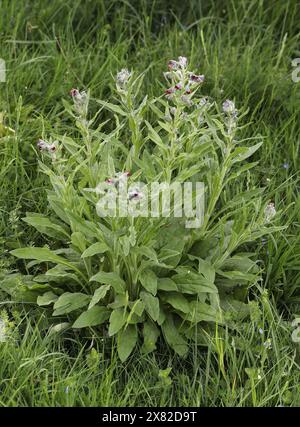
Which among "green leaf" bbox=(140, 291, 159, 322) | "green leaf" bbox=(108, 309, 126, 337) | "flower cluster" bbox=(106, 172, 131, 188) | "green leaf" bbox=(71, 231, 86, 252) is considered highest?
"flower cluster" bbox=(106, 172, 131, 188)

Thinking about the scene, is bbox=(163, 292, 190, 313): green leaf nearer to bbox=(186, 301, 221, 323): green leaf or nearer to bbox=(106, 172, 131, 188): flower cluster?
bbox=(186, 301, 221, 323): green leaf

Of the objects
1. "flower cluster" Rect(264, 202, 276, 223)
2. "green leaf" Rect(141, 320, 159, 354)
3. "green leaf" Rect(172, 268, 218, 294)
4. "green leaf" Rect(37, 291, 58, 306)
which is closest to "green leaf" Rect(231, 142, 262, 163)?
"flower cluster" Rect(264, 202, 276, 223)

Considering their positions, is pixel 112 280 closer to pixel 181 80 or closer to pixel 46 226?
pixel 46 226

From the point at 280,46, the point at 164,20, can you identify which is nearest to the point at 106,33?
the point at 164,20

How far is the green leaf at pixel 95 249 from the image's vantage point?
8.68 ft

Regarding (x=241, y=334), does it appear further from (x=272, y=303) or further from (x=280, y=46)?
(x=280, y=46)

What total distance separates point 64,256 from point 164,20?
1.83 meters

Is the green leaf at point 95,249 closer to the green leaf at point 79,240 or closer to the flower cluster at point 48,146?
the green leaf at point 79,240

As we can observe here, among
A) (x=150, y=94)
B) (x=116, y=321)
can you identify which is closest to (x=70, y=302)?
(x=116, y=321)

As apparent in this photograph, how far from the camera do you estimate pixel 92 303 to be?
2662 mm

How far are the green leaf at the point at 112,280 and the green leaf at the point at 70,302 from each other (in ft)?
0.36

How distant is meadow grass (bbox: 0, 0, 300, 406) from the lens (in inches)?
106

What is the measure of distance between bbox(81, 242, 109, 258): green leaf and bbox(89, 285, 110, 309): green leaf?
133 millimetres

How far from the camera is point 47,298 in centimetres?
287
